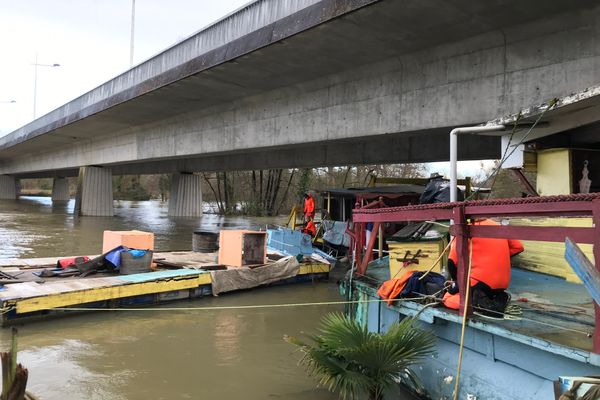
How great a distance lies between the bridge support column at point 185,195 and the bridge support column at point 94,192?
492 cm

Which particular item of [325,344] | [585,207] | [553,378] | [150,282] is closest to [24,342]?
[150,282]

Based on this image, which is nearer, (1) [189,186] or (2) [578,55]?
(2) [578,55]

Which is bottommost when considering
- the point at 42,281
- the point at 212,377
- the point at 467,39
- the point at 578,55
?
the point at 212,377

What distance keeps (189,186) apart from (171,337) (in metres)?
30.8

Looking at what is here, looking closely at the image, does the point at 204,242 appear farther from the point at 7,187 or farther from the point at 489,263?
the point at 7,187

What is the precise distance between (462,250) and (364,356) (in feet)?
4.30

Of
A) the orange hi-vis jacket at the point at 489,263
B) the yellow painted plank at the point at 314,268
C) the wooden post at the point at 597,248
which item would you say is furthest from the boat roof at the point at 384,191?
the wooden post at the point at 597,248

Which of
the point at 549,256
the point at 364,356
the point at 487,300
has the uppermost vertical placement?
the point at 549,256

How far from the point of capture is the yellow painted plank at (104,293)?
7816 millimetres

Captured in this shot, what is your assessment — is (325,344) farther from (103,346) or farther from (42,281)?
(42,281)

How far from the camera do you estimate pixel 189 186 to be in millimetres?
37688

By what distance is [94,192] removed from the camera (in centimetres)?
3328

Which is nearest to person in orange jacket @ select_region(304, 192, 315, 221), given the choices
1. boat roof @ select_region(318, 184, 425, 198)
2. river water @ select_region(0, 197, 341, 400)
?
boat roof @ select_region(318, 184, 425, 198)

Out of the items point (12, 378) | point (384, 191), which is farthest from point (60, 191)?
point (12, 378)
